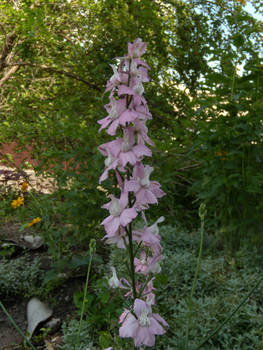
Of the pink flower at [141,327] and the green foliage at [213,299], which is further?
the green foliage at [213,299]

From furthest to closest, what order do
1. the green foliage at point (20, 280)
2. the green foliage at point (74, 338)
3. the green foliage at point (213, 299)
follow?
the green foliage at point (20, 280)
the green foliage at point (74, 338)
the green foliage at point (213, 299)

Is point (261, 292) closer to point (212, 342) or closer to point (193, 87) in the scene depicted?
point (212, 342)

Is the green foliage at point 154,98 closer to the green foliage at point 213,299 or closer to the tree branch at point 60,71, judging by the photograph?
the tree branch at point 60,71

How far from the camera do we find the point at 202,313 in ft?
6.32

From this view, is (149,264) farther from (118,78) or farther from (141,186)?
(118,78)

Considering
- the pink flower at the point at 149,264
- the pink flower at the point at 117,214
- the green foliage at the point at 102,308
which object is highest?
the pink flower at the point at 117,214

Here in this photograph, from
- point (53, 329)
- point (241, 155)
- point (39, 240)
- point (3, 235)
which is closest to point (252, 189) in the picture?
point (241, 155)

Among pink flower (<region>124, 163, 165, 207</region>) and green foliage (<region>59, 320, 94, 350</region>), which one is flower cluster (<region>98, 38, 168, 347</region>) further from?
green foliage (<region>59, 320, 94, 350</region>)

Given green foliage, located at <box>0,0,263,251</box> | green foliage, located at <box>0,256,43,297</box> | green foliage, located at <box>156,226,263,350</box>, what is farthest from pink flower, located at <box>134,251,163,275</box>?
green foliage, located at <box>0,256,43,297</box>

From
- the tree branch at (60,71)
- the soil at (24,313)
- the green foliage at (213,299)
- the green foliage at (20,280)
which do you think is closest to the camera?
the green foliage at (213,299)

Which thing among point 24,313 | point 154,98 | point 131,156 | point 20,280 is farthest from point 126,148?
point 154,98

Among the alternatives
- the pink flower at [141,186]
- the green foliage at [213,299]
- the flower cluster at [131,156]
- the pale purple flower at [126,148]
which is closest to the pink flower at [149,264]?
the flower cluster at [131,156]

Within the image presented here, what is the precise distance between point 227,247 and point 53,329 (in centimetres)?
138

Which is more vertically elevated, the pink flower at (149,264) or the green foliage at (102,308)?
the pink flower at (149,264)
